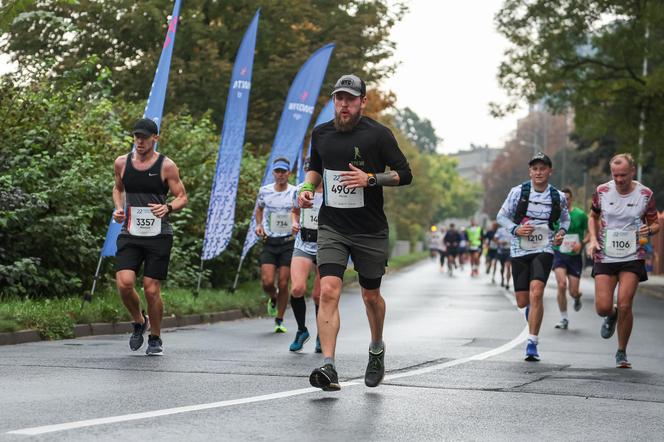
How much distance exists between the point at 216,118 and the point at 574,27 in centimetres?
965

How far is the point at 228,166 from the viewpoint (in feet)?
62.5

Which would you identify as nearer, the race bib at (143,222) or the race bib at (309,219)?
the race bib at (143,222)

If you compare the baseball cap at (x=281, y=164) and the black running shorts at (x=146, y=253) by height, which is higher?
the baseball cap at (x=281, y=164)

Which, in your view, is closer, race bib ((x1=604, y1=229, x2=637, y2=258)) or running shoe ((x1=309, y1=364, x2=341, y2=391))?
running shoe ((x1=309, y1=364, x2=341, y2=391))

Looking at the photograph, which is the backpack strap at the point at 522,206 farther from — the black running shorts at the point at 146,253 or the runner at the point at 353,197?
the runner at the point at 353,197

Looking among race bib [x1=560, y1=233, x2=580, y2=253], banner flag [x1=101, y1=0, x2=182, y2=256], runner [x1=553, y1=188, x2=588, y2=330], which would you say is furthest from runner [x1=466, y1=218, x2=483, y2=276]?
banner flag [x1=101, y1=0, x2=182, y2=256]

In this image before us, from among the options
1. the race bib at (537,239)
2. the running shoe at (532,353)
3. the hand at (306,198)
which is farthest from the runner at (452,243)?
the hand at (306,198)

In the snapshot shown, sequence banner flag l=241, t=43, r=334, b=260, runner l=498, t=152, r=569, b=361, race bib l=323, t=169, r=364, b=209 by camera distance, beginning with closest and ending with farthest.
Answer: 1. race bib l=323, t=169, r=364, b=209
2. runner l=498, t=152, r=569, b=361
3. banner flag l=241, t=43, r=334, b=260

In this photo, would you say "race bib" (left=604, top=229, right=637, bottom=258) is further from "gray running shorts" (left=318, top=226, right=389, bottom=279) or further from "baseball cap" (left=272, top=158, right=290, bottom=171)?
"baseball cap" (left=272, top=158, right=290, bottom=171)

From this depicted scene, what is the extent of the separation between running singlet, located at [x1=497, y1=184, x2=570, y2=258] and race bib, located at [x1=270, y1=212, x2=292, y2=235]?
287 centimetres

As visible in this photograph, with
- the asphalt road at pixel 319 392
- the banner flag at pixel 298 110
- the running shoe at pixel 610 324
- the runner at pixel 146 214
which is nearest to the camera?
the asphalt road at pixel 319 392

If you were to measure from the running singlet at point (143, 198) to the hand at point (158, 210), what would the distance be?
0.04 metres

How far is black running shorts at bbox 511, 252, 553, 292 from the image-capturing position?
11.9m

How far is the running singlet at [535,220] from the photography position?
11953mm
